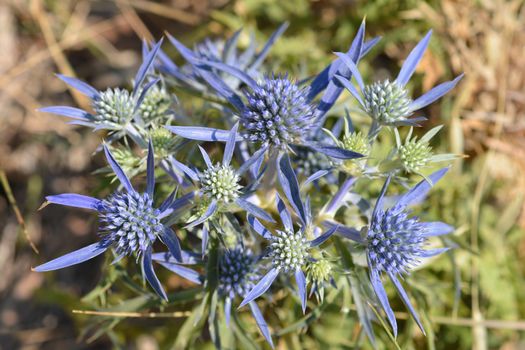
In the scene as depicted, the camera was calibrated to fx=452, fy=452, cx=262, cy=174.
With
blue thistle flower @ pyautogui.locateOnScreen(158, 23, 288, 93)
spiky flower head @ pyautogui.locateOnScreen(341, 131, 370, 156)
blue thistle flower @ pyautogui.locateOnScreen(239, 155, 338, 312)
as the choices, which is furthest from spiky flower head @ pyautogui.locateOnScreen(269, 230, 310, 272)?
blue thistle flower @ pyautogui.locateOnScreen(158, 23, 288, 93)

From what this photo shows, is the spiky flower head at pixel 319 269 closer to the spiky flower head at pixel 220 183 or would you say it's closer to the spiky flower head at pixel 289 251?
the spiky flower head at pixel 289 251

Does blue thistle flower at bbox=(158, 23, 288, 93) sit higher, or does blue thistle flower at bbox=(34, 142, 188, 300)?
blue thistle flower at bbox=(158, 23, 288, 93)

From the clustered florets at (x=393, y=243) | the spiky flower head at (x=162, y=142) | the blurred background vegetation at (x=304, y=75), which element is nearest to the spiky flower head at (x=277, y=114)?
the spiky flower head at (x=162, y=142)

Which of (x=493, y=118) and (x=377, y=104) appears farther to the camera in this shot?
(x=493, y=118)

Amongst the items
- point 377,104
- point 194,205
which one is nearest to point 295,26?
point 377,104

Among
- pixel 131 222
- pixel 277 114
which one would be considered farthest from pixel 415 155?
pixel 131 222

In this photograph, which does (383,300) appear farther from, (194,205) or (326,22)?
(326,22)

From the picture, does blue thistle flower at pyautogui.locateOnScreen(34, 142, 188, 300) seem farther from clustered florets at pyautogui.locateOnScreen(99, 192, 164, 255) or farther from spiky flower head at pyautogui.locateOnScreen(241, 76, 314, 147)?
spiky flower head at pyautogui.locateOnScreen(241, 76, 314, 147)

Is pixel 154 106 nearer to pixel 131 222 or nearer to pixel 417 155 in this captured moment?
pixel 131 222
